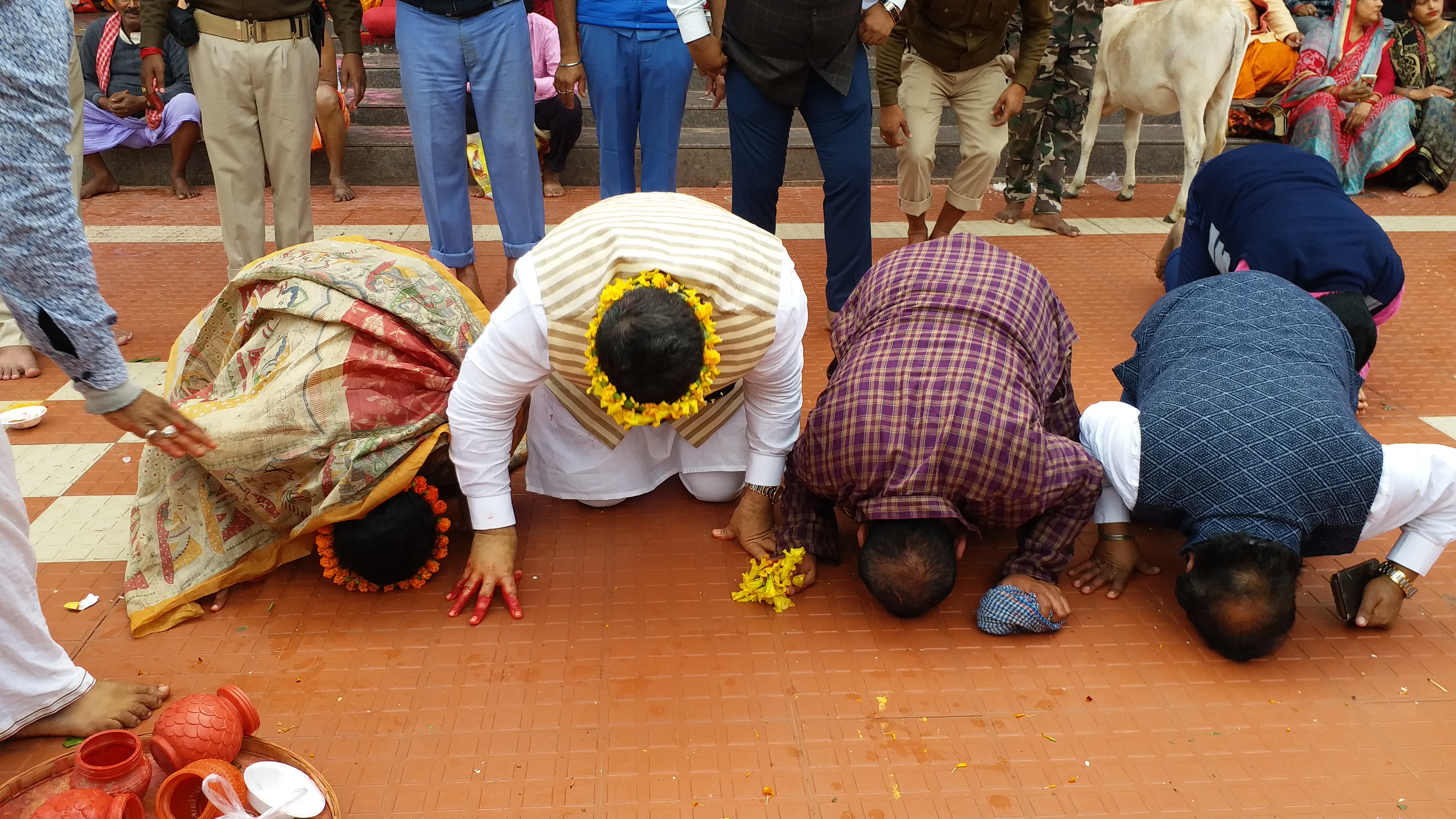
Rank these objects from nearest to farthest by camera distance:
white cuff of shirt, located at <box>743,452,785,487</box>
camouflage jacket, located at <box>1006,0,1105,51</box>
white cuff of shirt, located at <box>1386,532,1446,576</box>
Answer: white cuff of shirt, located at <box>1386,532,1446,576</box>
white cuff of shirt, located at <box>743,452,785,487</box>
camouflage jacket, located at <box>1006,0,1105,51</box>

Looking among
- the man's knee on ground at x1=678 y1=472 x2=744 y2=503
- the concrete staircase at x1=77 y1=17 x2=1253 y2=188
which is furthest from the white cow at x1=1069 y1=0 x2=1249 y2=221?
the man's knee on ground at x1=678 y1=472 x2=744 y2=503

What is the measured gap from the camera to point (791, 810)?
6.07 ft

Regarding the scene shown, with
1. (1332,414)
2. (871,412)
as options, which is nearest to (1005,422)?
(871,412)

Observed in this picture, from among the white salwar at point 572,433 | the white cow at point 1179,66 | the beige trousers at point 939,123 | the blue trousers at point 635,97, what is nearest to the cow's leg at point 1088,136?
the white cow at point 1179,66

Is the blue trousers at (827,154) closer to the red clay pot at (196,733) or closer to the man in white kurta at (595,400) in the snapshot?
the man in white kurta at (595,400)

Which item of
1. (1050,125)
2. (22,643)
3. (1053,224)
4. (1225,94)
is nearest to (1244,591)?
(22,643)

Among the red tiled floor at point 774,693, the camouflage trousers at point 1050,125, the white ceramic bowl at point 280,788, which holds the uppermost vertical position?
the camouflage trousers at point 1050,125

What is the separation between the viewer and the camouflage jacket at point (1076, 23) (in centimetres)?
496

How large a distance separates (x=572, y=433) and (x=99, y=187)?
4451 millimetres

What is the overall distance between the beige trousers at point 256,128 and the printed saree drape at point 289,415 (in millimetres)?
1320

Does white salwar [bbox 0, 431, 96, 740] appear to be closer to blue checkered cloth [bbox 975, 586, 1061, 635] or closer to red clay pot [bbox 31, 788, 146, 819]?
red clay pot [bbox 31, 788, 146, 819]

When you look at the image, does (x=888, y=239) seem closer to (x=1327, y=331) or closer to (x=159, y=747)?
(x=1327, y=331)

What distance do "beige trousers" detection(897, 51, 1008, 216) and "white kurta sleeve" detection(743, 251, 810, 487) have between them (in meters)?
2.04

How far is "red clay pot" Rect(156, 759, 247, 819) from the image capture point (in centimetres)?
166
